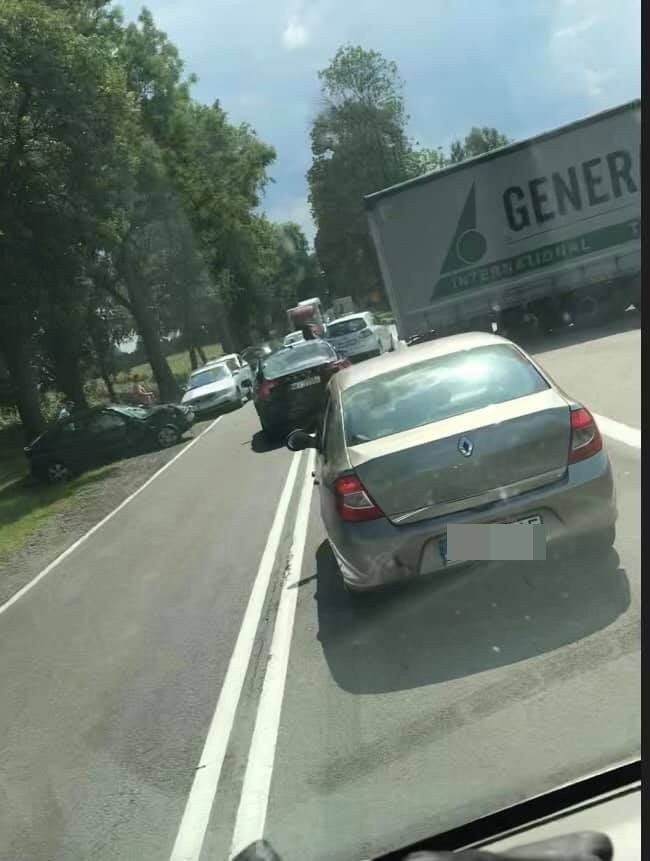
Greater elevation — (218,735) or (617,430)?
(218,735)

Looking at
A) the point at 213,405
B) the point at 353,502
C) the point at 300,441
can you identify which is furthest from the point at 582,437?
the point at 213,405

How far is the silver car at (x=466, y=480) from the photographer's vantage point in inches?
200

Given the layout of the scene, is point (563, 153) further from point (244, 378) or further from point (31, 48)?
point (244, 378)

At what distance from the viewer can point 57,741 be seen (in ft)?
16.8

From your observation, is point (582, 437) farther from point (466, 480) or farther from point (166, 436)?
point (166, 436)

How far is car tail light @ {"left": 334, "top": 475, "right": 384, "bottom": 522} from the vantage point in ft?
17.2

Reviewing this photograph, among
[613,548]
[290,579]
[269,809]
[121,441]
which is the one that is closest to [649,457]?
[269,809]

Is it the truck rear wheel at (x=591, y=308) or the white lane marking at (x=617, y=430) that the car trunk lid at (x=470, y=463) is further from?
the truck rear wheel at (x=591, y=308)

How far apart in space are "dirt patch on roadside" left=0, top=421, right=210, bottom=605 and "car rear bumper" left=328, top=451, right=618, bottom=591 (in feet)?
19.9

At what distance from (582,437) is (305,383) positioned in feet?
39.0

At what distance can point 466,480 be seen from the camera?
5074 millimetres

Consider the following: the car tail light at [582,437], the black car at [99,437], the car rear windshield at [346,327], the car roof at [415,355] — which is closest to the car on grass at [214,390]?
the car rear windshield at [346,327]

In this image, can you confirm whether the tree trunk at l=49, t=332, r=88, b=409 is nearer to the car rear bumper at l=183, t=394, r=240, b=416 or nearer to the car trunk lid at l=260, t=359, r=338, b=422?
the car rear bumper at l=183, t=394, r=240, b=416

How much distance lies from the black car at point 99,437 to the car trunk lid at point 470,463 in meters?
17.0
